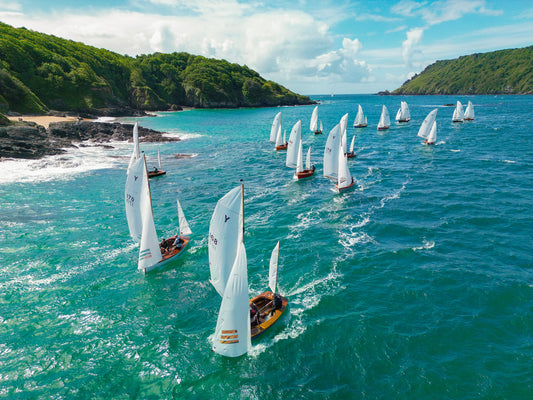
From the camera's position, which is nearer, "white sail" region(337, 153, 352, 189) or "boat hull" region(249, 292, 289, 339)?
"boat hull" region(249, 292, 289, 339)

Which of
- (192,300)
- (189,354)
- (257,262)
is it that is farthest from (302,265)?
(189,354)

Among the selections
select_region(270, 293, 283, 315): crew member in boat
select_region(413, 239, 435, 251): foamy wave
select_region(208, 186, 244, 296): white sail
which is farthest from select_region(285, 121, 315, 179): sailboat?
select_region(208, 186, 244, 296): white sail

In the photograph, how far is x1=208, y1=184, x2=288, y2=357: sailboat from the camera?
53.2 feet

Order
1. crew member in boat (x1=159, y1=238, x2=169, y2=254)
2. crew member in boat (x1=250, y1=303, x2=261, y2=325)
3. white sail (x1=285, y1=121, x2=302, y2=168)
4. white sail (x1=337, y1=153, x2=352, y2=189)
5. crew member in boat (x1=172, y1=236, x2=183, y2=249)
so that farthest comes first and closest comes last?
white sail (x1=285, y1=121, x2=302, y2=168)
white sail (x1=337, y1=153, x2=352, y2=189)
crew member in boat (x1=172, y1=236, x2=183, y2=249)
crew member in boat (x1=159, y1=238, x2=169, y2=254)
crew member in boat (x1=250, y1=303, x2=261, y2=325)

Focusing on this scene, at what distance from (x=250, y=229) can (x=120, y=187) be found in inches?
1063

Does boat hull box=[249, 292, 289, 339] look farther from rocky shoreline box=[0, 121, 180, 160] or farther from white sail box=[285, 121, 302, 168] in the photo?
rocky shoreline box=[0, 121, 180, 160]

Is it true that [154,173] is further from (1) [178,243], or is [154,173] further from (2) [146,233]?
(2) [146,233]

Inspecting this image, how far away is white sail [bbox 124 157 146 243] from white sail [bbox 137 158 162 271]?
44 cm

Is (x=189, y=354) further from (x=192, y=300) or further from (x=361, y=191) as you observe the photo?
(x=361, y=191)

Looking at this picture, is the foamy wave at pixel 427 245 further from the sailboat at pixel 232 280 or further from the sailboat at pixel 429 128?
the sailboat at pixel 429 128

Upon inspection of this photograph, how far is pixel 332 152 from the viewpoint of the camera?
149ft

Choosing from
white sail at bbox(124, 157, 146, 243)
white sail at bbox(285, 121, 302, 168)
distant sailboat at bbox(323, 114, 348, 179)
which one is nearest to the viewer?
white sail at bbox(124, 157, 146, 243)

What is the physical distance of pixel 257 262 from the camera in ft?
90.5

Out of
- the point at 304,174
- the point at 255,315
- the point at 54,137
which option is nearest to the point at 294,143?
the point at 304,174
